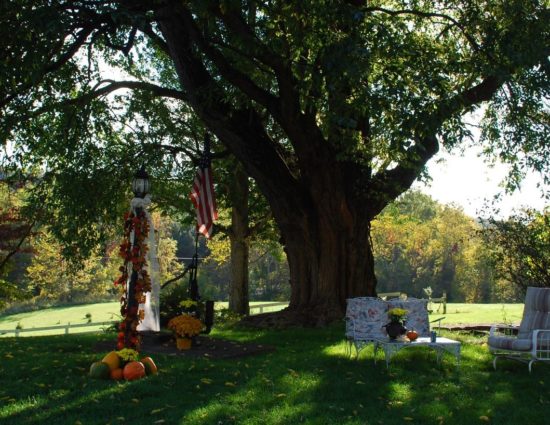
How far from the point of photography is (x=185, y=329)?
30.3ft

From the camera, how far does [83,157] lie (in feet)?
47.3

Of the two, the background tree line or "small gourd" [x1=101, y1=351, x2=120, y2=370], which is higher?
the background tree line

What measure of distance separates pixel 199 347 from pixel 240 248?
11.2 m

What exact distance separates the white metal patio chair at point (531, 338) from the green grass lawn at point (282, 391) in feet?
0.69

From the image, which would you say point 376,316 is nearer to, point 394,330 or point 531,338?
point 394,330

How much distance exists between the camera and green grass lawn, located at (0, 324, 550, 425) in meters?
5.91

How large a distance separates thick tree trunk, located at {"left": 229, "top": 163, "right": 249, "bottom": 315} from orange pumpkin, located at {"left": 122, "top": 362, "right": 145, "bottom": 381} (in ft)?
40.5

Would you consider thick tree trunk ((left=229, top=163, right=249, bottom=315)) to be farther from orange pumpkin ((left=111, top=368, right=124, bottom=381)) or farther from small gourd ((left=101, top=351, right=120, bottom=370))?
orange pumpkin ((left=111, top=368, right=124, bottom=381))

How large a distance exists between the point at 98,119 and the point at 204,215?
5.53 m

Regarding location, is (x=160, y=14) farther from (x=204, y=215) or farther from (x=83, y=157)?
(x=83, y=157)

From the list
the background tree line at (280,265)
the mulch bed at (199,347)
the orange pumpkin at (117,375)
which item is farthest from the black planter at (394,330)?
the background tree line at (280,265)

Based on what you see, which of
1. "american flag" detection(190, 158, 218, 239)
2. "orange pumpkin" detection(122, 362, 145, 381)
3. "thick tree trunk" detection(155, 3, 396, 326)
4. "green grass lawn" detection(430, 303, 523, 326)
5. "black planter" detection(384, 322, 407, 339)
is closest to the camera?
"orange pumpkin" detection(122, 362, 145, 381)

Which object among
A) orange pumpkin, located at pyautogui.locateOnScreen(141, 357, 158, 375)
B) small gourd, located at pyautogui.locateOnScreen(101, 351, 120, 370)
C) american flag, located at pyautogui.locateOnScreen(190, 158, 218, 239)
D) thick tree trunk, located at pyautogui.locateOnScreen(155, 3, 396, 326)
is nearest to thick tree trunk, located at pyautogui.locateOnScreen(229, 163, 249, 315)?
thick tree trunk, located at pyautogui.locateOnScreen(155, 3, 396, 326)

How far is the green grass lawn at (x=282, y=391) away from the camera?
5914 mm
